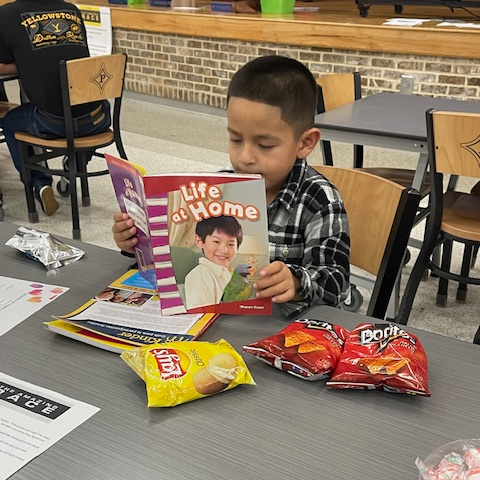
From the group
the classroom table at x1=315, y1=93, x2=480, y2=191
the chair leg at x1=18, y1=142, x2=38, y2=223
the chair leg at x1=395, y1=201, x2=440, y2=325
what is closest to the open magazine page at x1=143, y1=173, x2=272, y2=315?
the chair leg at x1=395, y1=201, x2=440, y2=325

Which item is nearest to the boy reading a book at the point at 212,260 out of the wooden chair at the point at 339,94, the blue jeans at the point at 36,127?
the wooden chair at the point at 339,94

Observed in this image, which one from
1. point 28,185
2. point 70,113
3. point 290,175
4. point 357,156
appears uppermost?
point 290,175

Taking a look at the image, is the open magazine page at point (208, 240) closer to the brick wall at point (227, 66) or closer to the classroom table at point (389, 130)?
the classroom table at point (389, 130)

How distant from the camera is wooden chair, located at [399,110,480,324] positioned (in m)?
2.11

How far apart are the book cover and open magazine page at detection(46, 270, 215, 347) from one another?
0.10 feet

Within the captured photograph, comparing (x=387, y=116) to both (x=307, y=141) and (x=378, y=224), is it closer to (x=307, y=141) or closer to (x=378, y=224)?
(x=378, y=224)

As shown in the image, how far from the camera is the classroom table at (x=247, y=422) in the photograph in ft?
2.55

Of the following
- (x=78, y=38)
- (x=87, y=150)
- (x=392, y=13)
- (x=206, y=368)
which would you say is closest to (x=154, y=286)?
(x=206, y=368)

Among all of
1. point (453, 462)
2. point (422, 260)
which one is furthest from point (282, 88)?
point (422, 260)

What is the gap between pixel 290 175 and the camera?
4.57 feet

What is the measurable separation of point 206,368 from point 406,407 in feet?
0.91

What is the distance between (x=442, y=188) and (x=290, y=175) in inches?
40.9

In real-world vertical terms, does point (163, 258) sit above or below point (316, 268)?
above

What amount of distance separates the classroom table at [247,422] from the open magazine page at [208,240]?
0.23 feet
